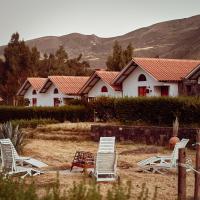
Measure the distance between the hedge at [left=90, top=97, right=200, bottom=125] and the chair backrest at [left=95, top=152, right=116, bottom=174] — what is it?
13023 mm

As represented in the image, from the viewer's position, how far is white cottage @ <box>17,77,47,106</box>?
2464 inches

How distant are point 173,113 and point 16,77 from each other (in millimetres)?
55092

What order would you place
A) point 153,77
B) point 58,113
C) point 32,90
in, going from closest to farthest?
1. point 58,113
2. point 153,77
3. point 32,90

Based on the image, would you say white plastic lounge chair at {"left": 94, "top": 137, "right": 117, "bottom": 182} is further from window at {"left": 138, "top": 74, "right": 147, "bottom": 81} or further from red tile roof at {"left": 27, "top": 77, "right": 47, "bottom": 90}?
red tile roof at {"left": 27, "top": 77, "right": 47, "bottom": 90}

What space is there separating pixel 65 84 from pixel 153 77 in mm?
15753

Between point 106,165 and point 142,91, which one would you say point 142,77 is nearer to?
point 142,91

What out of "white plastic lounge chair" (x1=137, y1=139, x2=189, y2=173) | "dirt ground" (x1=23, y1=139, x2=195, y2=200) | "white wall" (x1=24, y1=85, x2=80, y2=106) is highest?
"white wall" (x1=24, y1=85, x2=80, y2=106)

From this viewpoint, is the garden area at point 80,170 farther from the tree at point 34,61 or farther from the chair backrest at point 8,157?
the tree at point 34,61

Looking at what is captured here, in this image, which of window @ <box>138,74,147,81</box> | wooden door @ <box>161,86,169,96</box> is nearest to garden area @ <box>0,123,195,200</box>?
wooden door @ <box>161,86,169,96</box>

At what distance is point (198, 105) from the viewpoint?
26766mm

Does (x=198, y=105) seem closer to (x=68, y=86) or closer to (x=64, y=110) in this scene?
(x=64, y=110)

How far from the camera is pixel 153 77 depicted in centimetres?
4322

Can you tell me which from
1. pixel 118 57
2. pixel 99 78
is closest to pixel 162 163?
pixel 99 78

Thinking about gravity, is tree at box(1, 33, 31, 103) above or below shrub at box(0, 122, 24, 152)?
above
